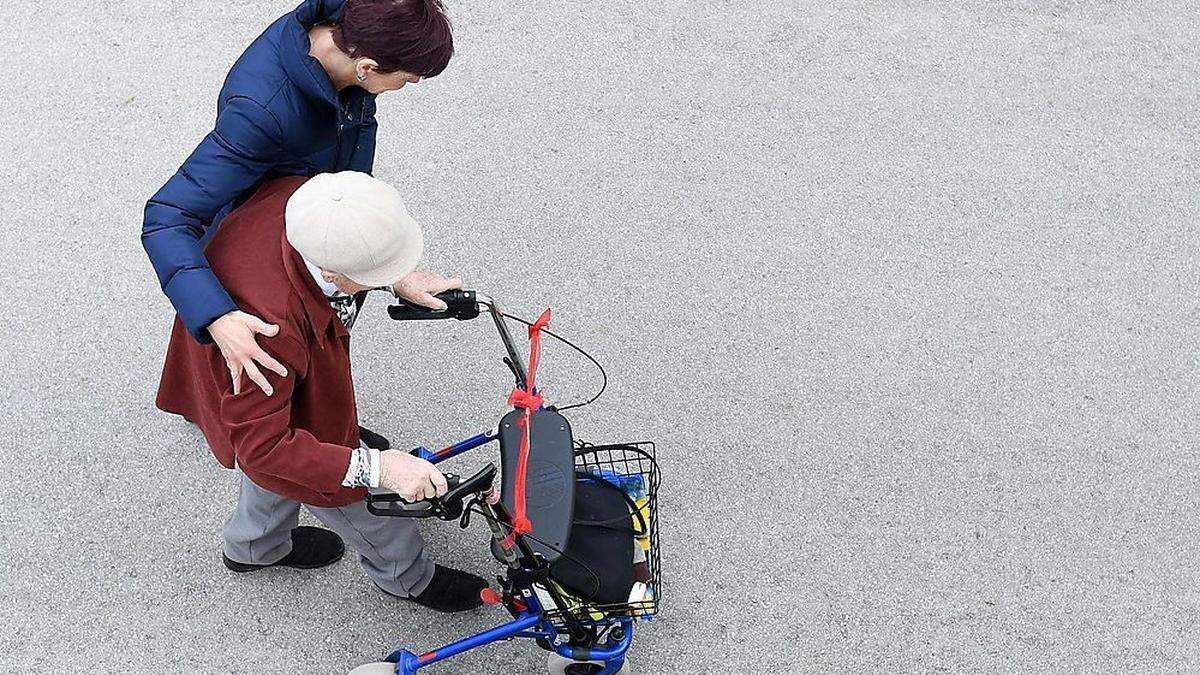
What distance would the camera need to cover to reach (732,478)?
2.84 m

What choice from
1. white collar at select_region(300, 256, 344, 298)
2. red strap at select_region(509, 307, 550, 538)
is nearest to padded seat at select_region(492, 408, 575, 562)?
red strap at select_region(509, 307, 550, 538)

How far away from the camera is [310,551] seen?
2.58 metres

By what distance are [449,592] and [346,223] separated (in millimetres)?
1071

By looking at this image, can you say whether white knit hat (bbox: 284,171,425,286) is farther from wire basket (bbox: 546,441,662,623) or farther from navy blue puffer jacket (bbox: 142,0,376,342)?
wire basket (bbox: 546,441,662,623)

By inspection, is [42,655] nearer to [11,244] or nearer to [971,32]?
[11,244]

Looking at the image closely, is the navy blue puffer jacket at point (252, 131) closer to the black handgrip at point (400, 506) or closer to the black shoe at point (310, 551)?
the black handgrip at point (400, 506)

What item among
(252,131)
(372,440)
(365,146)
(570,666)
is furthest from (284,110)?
(570,666)

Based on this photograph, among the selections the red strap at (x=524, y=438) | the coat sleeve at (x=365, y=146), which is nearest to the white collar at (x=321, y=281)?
the red strap at (x=524, y=438)

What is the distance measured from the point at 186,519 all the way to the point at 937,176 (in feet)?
7.67

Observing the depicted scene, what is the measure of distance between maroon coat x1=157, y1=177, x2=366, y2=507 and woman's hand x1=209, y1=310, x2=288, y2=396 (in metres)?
0.02

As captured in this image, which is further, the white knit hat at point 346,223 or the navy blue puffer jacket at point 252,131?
the navy blue puffer jacket at point 252,131

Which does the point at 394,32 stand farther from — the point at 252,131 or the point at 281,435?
the point at 281,435

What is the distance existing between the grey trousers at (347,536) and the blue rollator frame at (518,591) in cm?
17

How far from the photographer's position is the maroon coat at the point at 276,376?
1.86m
